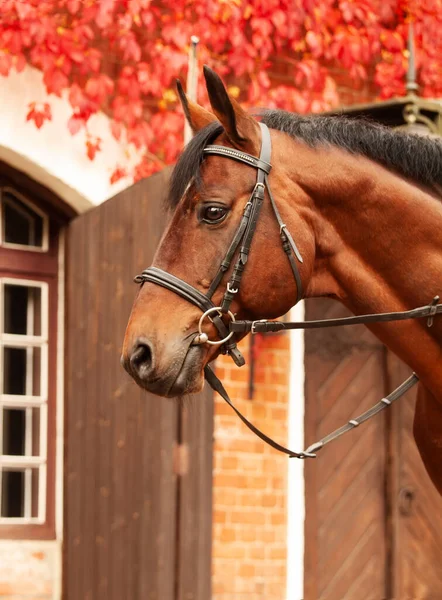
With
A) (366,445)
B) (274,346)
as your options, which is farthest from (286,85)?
(366,445)

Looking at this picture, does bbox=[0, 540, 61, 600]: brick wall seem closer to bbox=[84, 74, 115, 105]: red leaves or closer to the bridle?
bbox=[84, 74, 115, 105]: red leaves

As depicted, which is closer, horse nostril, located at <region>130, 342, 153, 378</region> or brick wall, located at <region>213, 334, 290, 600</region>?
horse nostril, located at <region>130, 342, 153, 378</region>

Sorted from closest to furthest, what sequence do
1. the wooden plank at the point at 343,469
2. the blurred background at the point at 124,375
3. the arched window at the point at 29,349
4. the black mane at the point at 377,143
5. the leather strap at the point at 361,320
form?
the leather strap at the point at 361,320
the black mane at the point at 377,143
the blurred background at the point at 124,375
the wooden plank at the point at 343,469
the arched window at the point at 29,349

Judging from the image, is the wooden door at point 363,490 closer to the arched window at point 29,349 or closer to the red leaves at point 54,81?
the arched window at point 29,349

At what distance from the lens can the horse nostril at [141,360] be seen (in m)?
3.88

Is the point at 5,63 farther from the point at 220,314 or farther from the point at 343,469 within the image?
the point at 220,314

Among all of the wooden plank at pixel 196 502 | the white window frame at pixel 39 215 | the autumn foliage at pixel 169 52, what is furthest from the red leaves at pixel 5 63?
the wooden plank at pixel 196 502

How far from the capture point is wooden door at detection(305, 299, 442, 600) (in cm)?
717

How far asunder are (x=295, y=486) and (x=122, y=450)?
1183 millimetres

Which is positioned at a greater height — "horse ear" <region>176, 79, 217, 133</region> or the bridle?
"horse ear" <region>176, 79, 217, 133</region>

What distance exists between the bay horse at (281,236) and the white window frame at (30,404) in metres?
3.36

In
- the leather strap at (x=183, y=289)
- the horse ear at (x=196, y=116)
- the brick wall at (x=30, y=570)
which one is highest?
the horse ear at (x=196, y=116)

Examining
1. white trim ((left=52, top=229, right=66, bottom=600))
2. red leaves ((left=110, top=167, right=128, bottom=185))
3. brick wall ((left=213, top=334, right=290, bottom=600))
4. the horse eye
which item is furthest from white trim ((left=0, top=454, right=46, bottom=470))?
the horse eye

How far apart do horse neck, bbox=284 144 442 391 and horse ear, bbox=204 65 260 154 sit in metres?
0.20
